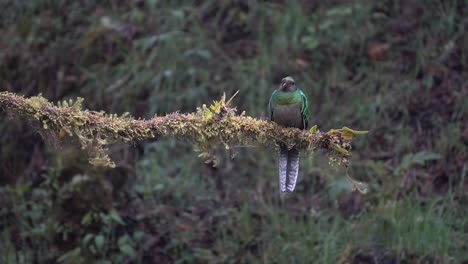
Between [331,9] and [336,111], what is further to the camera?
[331,9]

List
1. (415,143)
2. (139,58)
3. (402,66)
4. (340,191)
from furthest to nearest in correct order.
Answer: (139,58)
(402,66)
(415,143)
(340,191)

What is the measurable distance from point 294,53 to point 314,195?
4.98 ft

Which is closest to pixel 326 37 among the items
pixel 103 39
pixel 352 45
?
pixel 352 45

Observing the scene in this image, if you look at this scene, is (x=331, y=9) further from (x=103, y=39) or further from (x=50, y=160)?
(x=50, y=160)

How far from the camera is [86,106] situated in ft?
20.4

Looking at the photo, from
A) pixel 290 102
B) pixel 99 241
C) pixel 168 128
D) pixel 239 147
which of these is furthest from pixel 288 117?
pixel 99 241

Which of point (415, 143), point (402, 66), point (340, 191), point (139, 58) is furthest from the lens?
point (139, 58)

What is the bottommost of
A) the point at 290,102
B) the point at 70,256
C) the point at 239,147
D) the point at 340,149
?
the point at 340,149

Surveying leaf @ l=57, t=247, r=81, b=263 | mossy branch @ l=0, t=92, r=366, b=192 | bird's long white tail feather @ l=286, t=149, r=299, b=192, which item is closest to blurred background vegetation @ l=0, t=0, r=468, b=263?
leaf @ l=57, t=247, r=81, b=263

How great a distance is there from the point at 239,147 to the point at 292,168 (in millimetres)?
1492

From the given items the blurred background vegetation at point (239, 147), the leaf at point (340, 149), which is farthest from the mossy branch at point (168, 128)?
the blurred background vegetation at point (239, 147)

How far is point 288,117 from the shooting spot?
3311 mm

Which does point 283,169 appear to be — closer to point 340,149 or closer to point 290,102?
point 340,149

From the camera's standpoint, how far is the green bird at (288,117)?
3.11 m
